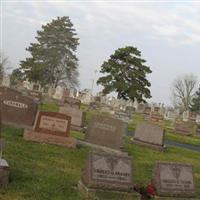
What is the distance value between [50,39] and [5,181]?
65937mm

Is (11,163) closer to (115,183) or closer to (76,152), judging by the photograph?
(115,183)

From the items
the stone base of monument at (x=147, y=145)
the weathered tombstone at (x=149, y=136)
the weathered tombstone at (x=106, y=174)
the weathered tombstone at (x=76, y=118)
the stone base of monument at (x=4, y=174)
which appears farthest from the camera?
the weathered tombstone at (x=76, y=118)

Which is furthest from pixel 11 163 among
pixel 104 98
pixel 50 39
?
pixel 50 39

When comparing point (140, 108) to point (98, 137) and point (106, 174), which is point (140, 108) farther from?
point (106, 174)

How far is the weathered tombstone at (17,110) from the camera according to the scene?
15.5 m

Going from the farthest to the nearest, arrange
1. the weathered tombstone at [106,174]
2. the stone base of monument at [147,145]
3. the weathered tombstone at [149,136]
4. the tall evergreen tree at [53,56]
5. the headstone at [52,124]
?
1. the tall evergreen tree at [53,56]
2. the weathered tombstone at [149,136]
3. the stone base of monument at [147,145]
4. the headstone at [52,124]
5. the weathered tombstone at [106,174]

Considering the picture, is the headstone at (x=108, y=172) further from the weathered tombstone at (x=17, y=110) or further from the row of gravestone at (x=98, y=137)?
the weathered tombstone at (x=17, y=110)

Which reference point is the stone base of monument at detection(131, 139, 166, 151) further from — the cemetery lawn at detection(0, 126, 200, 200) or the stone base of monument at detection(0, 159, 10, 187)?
the stone base of monument at detection(0, 159, 10, 187)

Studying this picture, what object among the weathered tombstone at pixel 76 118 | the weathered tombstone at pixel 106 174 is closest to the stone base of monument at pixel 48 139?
the weathered tombstone at pixel 106 174

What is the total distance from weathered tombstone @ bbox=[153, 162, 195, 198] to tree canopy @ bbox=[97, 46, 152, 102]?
157ft

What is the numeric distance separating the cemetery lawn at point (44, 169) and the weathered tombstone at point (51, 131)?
0.31 m

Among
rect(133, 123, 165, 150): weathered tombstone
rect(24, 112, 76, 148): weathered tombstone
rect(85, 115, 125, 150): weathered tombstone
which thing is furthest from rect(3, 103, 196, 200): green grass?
rect(133, 123, 165, 150): weathered tombstone

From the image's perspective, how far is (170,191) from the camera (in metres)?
9.06

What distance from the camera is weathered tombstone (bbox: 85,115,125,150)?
15.2m
